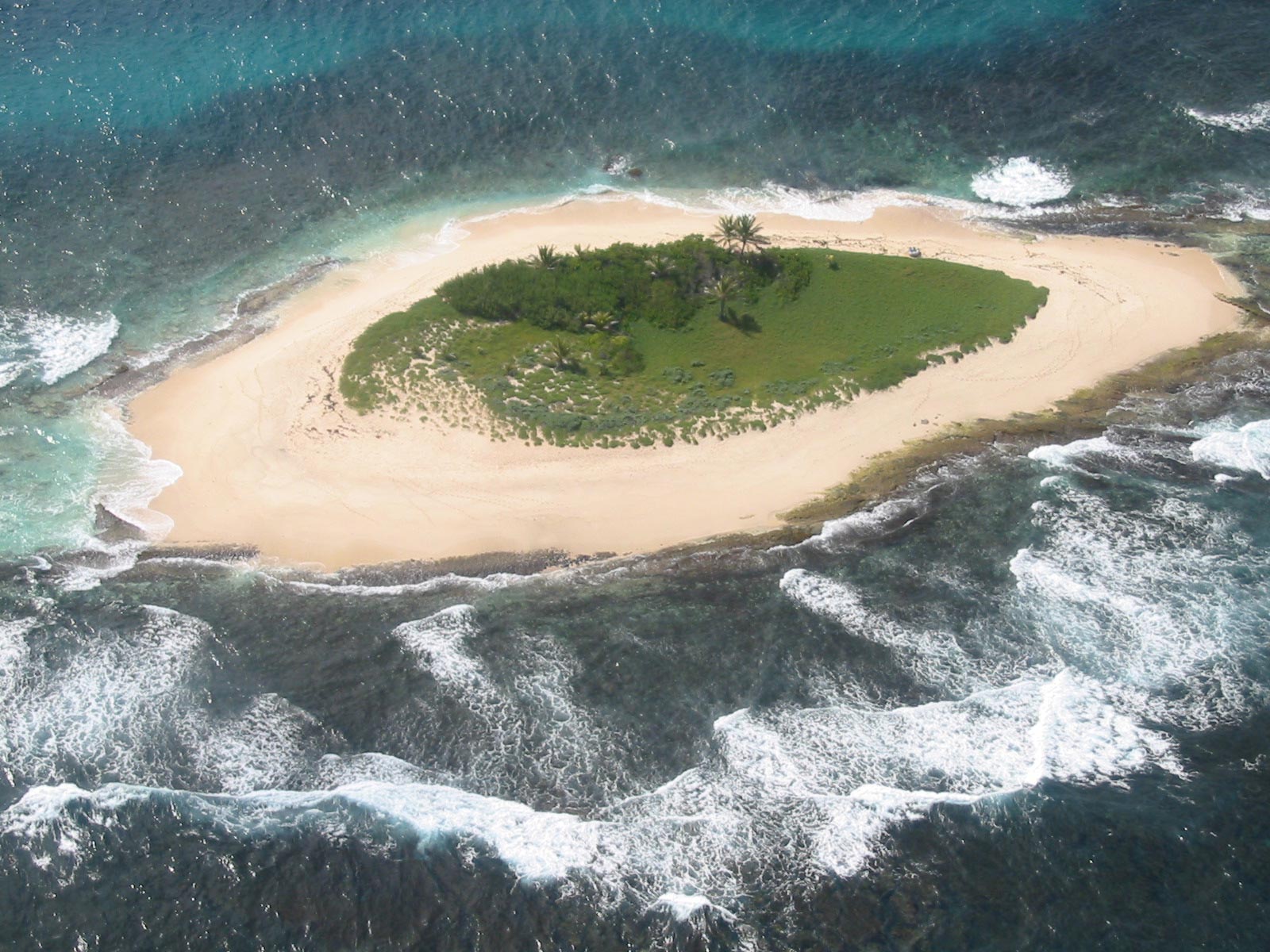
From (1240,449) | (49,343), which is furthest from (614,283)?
(1240,449)

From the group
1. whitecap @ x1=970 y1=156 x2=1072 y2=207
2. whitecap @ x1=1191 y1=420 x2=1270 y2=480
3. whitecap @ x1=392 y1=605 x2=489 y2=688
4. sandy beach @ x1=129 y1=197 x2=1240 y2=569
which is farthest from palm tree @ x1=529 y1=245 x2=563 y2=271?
whitecap @ x1=1191 y1=420 x2=1270 y2=480

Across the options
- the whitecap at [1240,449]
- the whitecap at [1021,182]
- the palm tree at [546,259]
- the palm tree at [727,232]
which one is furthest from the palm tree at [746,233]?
the whitecap at [1240,449]

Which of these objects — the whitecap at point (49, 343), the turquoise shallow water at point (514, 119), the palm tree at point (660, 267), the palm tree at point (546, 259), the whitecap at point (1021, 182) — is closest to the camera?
the whitecap at point (49, 343)

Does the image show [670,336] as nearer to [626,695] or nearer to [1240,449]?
[626,695]

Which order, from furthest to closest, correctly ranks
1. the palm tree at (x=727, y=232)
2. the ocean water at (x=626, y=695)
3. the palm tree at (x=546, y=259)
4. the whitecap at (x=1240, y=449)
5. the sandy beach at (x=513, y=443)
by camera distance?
the palm tree at (x=727, y=232)
the palm tree at (x=546, y=259)
the whitecap at (x=1240, y=449)
the sandy beach at (x=513, y=443)
the ocean water at (x=626, y=695)

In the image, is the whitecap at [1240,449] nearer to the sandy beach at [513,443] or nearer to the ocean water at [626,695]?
the ocean water at [626,695]

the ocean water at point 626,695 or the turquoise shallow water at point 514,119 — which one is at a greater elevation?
the turquoise shallow water at point 514,119

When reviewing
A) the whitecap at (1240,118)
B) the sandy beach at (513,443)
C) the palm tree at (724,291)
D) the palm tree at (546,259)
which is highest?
the whitecap at (1240,118)

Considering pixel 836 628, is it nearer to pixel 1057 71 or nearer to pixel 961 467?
pixel 961 467
